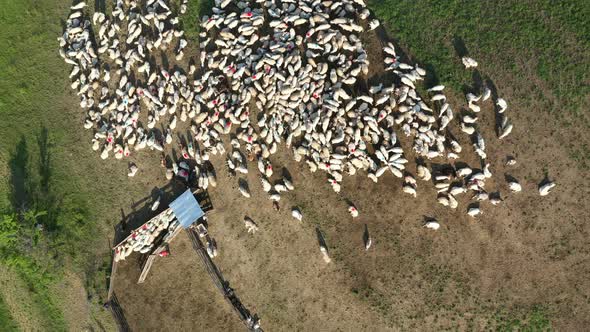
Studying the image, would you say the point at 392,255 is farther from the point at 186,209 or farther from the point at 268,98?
the point at 186,209

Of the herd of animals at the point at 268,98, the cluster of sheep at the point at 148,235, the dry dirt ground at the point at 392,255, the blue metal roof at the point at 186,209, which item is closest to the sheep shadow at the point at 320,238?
the dry dirt ground at the point at 392,255

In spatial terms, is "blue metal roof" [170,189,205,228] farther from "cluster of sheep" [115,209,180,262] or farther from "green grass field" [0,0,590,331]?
"green grass field" [0,0,590,331]

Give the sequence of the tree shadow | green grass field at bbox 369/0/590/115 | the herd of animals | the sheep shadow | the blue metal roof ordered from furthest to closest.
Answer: the tree shadow < the sheep shadow < the blue metal roof < the herd of animals < green grass field at bbox 369/0/590/115

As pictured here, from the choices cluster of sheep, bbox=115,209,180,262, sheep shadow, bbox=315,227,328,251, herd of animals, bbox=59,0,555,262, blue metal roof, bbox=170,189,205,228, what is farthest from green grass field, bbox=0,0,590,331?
sheep shadow, bbox=315,227,328,251

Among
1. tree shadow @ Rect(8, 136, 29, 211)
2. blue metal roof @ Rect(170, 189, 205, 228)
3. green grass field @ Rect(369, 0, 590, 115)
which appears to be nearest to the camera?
green grass field @ Rect(369, 0, 590, 115)

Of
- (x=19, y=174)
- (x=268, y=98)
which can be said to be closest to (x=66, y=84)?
(x=19, y=174)

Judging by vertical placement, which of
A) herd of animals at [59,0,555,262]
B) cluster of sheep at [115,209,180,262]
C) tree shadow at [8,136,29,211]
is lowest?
cluster of sheep at [115,209,180,262]

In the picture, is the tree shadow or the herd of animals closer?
the herd of animals

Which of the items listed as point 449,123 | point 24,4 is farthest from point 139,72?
point 449,123
